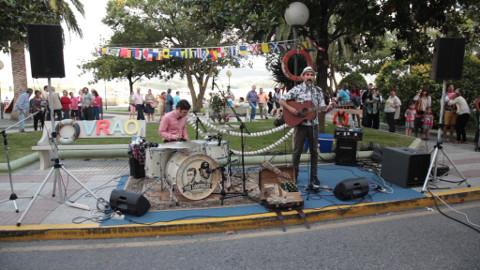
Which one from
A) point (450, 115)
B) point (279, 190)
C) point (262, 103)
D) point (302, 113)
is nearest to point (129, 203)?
point (279, 190)

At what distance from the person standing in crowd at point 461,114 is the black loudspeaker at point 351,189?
8104 mm

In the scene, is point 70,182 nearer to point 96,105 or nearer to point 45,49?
point 45,49

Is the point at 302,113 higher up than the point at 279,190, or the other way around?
the point at 302,113

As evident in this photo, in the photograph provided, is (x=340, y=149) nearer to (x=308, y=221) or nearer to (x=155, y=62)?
(x=308, y=221)

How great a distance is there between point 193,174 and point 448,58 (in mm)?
4921

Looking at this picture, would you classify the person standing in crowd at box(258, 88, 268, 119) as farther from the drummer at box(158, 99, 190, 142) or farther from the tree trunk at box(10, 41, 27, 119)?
the drummer at box(158, 99, 190, 142)

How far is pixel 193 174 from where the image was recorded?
5559 millimetres

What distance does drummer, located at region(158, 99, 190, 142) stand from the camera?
6578mm

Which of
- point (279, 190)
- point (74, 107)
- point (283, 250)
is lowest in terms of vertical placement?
point (283, 250)

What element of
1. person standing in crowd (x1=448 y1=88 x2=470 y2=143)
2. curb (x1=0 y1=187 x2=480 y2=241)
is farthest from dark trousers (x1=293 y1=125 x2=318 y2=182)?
person standing in crowd (x1=448 y1=88 x2=470 y2=143)

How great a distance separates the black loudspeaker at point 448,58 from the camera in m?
6.40

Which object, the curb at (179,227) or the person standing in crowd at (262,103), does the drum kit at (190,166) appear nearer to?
the curb at (179,227)

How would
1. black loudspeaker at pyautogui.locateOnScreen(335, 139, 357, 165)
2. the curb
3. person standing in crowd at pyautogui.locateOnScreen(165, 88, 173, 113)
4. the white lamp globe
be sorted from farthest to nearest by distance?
person standing in crowd at pyautogui.locateOnScreen(165, 88, 173, 113) → black loudspeaker at pyautogui.locateOnScreen(335, 139, 357, 165) → the white lamp globe → the curb

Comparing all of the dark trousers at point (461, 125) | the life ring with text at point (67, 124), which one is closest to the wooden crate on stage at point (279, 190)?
the life ring with text at point (67, 124)
